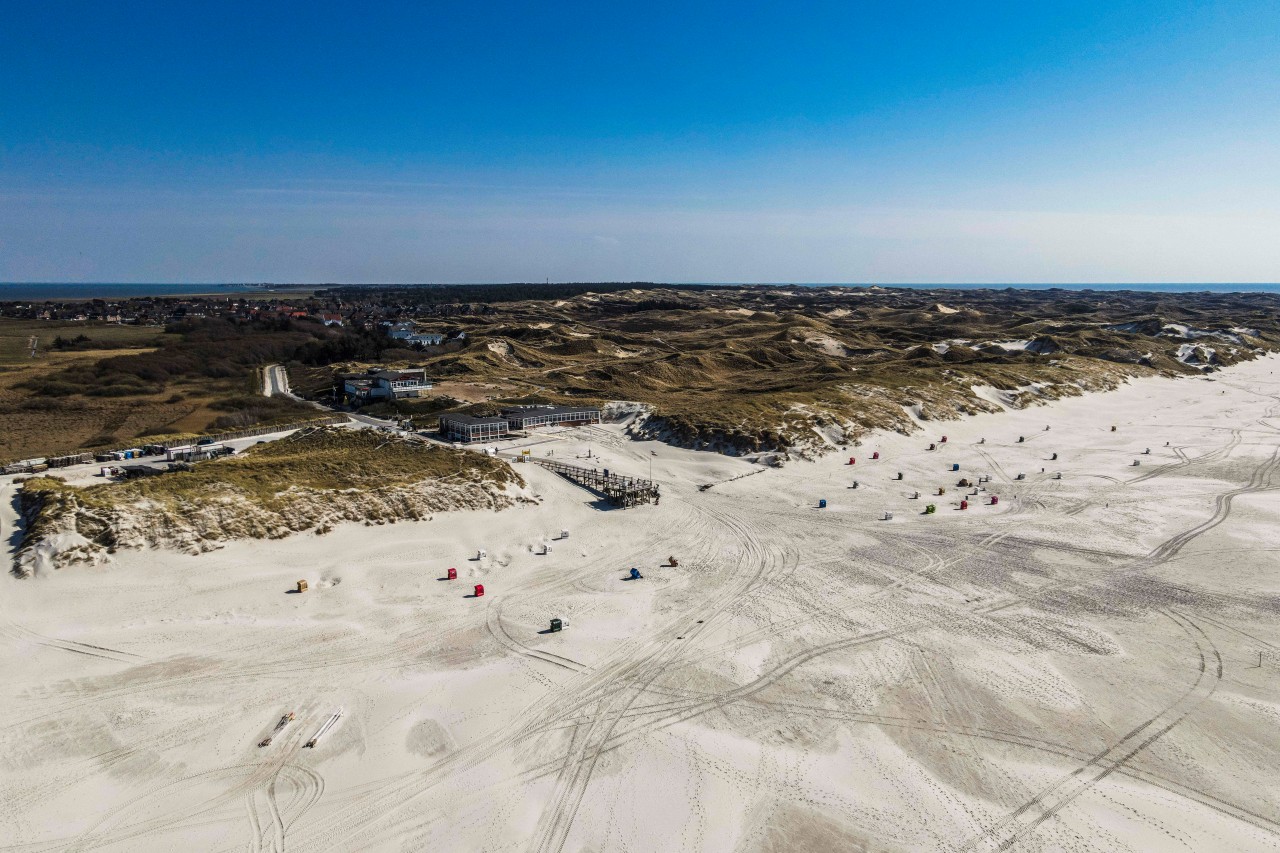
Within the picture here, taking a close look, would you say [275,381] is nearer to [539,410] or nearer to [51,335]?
[539,410]

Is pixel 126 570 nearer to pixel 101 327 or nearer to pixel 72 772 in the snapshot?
pixel 72 772

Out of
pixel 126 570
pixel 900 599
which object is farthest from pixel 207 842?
pixel 900 599

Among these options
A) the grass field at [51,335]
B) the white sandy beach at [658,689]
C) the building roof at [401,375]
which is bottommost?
the white sandy beach at [658,689]

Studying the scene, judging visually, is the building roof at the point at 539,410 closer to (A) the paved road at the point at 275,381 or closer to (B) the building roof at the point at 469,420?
(B) the building roof at the point at 469,420

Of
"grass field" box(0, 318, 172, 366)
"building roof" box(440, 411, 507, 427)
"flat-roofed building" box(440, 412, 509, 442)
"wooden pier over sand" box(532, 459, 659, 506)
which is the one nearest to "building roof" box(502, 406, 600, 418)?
"building roof" box(440, 411, 507, 427)

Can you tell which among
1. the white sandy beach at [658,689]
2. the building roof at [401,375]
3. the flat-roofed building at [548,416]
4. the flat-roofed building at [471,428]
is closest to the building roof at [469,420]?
the flat-roofed building at [471,428]

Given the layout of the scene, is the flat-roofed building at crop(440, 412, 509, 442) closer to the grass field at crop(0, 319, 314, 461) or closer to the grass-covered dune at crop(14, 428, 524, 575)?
the grass-covered dune at crop(14, 428, 524, 575)
